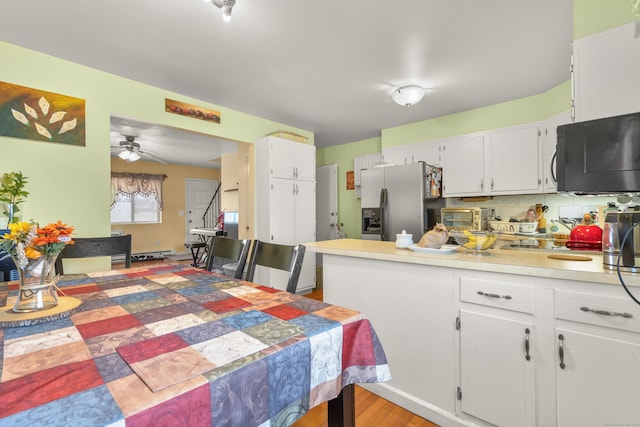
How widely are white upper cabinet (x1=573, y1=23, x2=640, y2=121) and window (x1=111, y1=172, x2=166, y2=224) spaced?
756 cm

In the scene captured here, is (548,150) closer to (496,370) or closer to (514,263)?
(514,263)

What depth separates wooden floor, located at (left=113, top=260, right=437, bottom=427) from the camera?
1557 mm

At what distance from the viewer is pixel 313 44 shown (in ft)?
7.12

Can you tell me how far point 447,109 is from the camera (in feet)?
11.6

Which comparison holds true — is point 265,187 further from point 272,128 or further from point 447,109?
point 447,109

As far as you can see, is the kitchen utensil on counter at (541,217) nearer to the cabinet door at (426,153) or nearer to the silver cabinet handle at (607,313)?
the cabinet door at (426,153)

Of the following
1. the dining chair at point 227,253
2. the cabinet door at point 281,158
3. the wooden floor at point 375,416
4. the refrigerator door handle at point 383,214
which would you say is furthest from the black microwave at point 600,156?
the cabinet door at point 281,158

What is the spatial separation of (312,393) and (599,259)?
156 centimetres

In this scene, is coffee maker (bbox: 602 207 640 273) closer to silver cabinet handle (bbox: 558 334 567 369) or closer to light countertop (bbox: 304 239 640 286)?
light countertop (bbox: 304 239 640 286)

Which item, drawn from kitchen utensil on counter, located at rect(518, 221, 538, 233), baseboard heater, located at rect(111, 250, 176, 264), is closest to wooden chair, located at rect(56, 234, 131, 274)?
kitchen utensil on counter, located at rect(518, 221, 538, 233)

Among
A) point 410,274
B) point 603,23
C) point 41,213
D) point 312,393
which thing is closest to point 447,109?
point 603,23

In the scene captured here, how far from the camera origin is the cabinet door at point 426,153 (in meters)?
3.81

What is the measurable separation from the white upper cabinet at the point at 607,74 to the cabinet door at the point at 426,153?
222 centimetres

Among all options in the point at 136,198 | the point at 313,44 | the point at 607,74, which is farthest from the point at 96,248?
the point at 136,198
